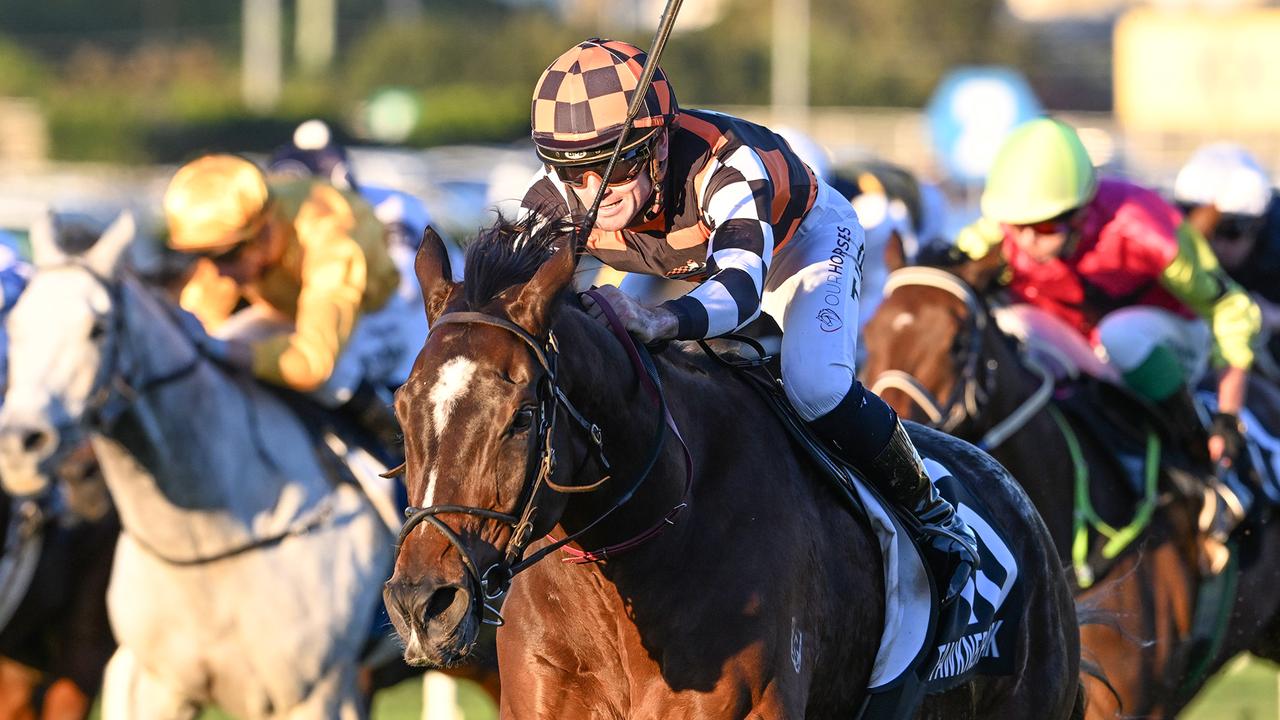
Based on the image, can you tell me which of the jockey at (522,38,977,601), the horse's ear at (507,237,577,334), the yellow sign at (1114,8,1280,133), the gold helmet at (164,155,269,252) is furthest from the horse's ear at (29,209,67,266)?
the yellow sign at (1114,8,1280,133)

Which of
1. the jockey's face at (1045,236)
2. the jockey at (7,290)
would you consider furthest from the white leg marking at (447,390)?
the jockey's face at (1045,236)

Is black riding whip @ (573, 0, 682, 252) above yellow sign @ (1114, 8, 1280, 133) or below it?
above

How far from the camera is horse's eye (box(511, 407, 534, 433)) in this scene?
335 centimetres

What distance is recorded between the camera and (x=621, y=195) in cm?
409

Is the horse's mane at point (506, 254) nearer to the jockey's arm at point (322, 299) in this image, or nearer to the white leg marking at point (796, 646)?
the white leg marking at point (796, 646)

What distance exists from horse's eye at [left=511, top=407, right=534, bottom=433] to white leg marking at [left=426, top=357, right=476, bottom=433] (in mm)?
100

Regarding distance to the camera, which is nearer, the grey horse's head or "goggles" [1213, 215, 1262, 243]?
the grey horse's head

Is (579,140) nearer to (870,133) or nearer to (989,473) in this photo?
(989,473)

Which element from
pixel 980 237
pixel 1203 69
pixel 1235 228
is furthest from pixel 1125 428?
pixel 1203 69

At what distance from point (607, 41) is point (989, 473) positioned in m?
1.78

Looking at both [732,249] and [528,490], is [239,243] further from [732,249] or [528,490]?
[528,490]

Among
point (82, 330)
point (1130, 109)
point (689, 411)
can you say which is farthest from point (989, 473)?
point (1130, 109)

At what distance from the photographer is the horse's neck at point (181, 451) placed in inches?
231

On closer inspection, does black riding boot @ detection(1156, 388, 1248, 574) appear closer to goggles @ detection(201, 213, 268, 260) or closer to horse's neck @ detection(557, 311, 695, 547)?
goggles @ detection(201, 213, 268, 260)
